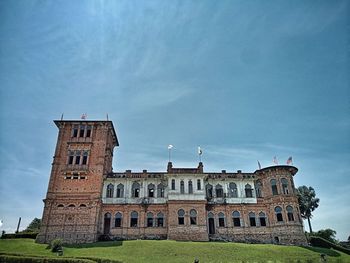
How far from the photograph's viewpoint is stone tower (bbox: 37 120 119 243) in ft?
131

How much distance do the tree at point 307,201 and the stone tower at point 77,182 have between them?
140 ft

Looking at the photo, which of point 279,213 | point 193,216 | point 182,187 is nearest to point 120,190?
point 182,187

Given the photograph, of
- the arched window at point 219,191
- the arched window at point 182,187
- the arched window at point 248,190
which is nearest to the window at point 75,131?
the arched window at point 182,187

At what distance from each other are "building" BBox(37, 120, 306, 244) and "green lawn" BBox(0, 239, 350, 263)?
544 centimetres

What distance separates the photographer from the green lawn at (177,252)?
2894 centimetres

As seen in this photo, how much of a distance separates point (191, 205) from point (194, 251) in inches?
433

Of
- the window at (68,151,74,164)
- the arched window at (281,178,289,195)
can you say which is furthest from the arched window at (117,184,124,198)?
the arched window at (281,178,289,195)

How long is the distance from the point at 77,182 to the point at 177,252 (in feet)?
69.8

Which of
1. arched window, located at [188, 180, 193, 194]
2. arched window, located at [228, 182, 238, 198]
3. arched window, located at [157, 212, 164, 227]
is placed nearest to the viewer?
arched window, located at [157, 212, 164, 227]

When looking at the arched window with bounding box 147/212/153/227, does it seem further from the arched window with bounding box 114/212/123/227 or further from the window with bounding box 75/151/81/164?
the window with bounding box 75/151/81/164

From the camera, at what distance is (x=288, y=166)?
144 ft

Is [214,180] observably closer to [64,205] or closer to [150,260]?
[150,260]

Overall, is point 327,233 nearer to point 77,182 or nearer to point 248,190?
point 248,190

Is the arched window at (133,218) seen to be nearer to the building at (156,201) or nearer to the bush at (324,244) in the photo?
the building at (156,201)
